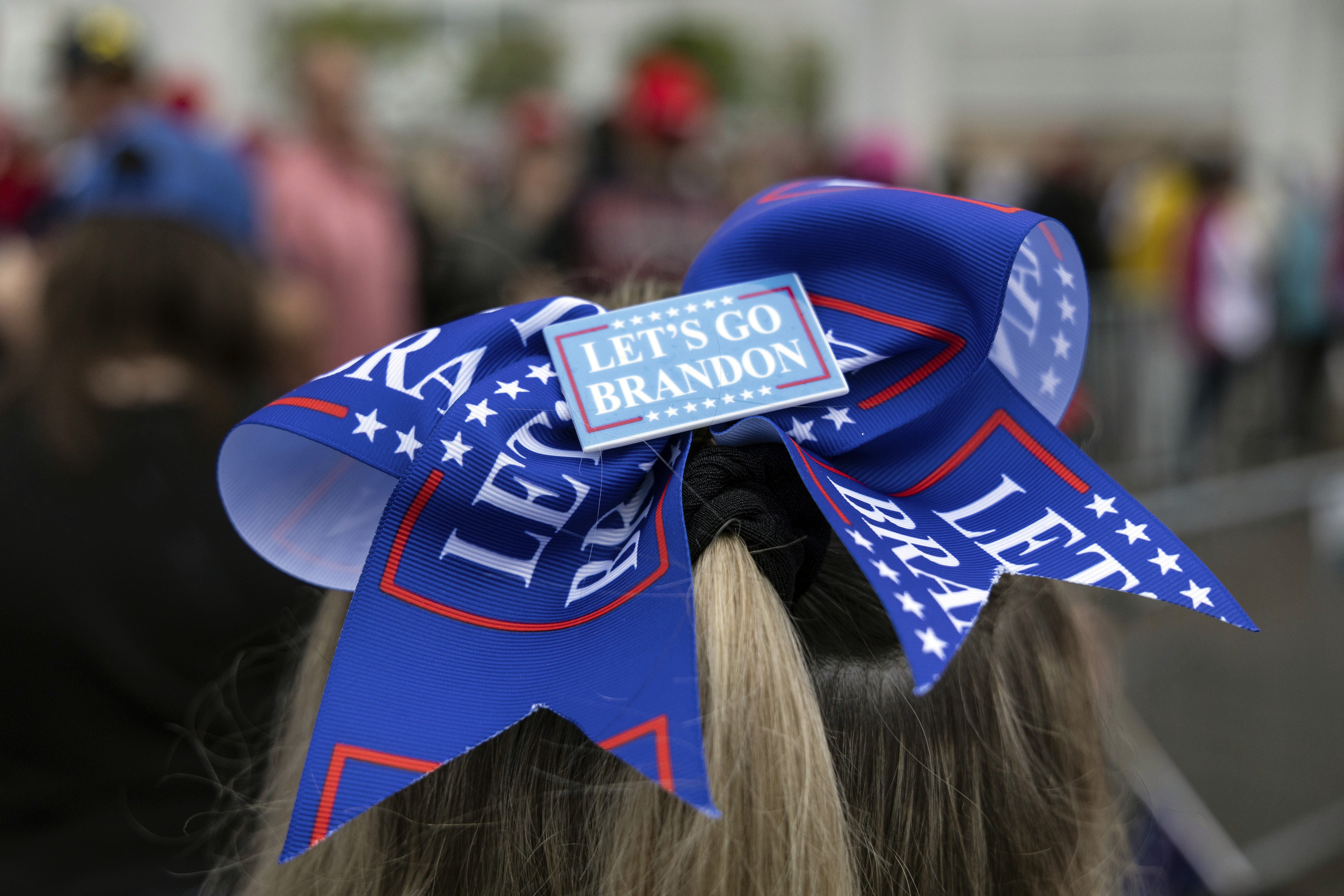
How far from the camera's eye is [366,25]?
74.4 feet

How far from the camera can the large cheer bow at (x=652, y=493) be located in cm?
52

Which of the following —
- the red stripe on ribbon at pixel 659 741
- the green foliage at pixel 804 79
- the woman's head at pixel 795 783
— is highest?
the red stripe on ribbon at pixel 659 741

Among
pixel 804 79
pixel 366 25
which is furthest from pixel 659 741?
pixel 366 25

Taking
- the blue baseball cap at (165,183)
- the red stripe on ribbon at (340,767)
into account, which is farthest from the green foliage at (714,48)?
the red stripe on ribbon at (340,767)

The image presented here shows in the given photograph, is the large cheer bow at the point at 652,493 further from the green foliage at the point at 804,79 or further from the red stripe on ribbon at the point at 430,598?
the green foliage at the point at 804,79

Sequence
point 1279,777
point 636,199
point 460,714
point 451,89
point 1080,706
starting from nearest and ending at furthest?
point 460,714, point 1080,706, point 1279,777, point 636,199, point 451,89

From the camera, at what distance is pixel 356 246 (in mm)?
2992

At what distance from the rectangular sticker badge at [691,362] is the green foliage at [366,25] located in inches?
888

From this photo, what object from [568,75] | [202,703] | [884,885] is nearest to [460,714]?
[884,885]

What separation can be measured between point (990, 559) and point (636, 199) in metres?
3.01

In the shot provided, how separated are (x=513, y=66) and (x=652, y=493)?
77.9 feet

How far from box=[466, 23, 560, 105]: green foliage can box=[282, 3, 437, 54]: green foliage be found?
6.35 feet

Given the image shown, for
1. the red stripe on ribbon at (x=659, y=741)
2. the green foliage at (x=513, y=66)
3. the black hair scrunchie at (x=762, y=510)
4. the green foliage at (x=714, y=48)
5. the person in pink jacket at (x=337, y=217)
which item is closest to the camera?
the red stripe on ribbon at (x=659, y=741)

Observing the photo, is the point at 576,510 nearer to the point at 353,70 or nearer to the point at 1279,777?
the point at 1279,777
